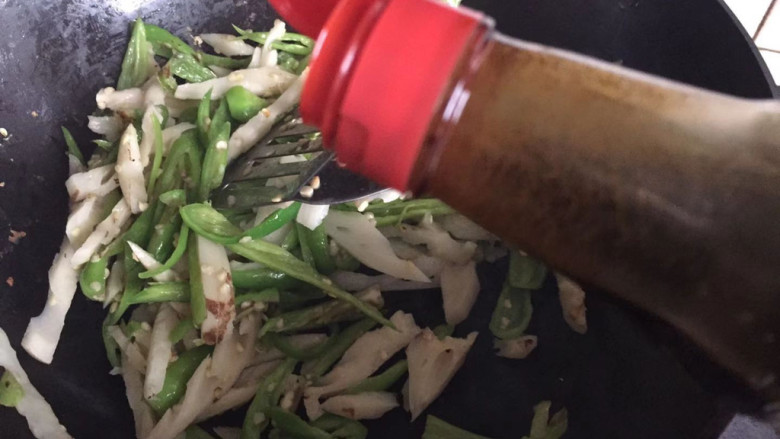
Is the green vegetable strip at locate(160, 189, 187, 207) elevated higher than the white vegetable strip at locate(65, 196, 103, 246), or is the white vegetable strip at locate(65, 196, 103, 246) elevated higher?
the green vegetable strip at locate(160, 189, 187, 207)

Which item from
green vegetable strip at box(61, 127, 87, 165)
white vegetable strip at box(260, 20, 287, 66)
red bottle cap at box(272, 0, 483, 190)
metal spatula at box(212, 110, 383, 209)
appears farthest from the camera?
white vegetable strip at box(260, 20, 287, 66)

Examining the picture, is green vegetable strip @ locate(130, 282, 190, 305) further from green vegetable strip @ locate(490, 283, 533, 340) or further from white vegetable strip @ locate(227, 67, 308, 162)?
green vegetable strip @ locate(490, 283, 533, 340)

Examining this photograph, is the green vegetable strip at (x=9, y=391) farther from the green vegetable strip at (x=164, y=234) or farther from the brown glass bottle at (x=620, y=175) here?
the brown glass bottle at (x=620, y=175)

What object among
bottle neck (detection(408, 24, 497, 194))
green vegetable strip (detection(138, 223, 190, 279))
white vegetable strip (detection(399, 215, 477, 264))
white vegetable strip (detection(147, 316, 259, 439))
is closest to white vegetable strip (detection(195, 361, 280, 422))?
white vegetable strip (detection(147, 316, 259, 439))

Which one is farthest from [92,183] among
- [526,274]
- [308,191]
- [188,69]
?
[526,274]

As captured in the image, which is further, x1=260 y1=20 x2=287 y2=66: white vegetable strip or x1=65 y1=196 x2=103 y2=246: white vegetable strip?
x1=260 y1=20 x2=287 y2=66: white vegetable strip

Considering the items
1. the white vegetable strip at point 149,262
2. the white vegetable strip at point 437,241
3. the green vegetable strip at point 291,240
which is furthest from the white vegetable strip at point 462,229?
the white vegetable strip at point 149,262

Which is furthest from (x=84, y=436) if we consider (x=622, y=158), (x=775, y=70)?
(x=775, y=70)
